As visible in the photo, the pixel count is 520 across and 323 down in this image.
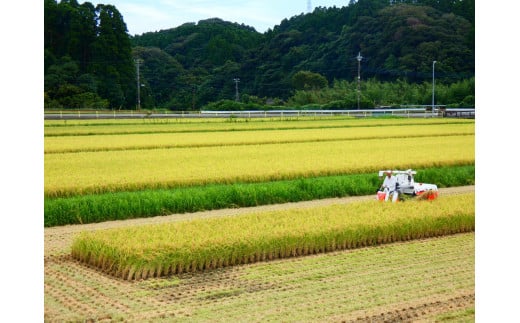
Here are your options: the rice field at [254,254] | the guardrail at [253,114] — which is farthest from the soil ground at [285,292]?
the guardrail at [253,114]

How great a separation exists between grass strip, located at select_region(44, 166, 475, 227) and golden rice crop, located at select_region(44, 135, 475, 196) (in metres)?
0.63

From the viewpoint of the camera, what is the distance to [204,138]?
23.6 m

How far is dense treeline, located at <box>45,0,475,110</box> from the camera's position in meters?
17.5

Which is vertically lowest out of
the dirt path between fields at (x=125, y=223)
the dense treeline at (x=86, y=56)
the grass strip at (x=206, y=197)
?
the dirt path between fields at (x=125, y=223)

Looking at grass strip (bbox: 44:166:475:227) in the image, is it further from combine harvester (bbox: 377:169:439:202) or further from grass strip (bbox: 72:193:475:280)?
combine harvester (bbox: 377:169:439:202)

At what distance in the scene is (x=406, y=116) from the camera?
40688 millimetres

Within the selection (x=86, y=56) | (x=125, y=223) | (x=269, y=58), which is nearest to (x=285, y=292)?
(x=125, y=223)

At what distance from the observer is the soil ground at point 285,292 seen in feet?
18.3

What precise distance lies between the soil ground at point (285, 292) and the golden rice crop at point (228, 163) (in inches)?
182

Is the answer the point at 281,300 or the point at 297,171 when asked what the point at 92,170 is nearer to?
the point at 297,171

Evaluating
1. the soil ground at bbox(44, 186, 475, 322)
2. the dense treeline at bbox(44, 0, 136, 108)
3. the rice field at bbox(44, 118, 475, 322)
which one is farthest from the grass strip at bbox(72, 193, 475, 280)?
the dense treeline at bbox(44, 0, 136, 108)

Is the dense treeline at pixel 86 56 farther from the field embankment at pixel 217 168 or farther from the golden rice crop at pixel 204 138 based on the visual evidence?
the golden rice crop at pixel 204 138
